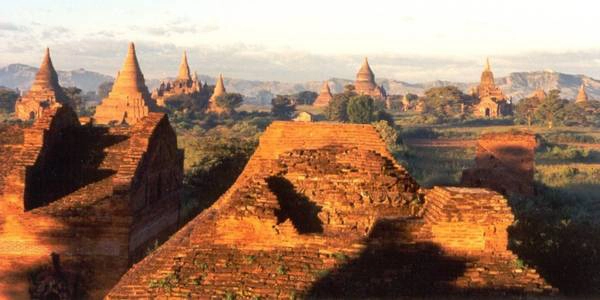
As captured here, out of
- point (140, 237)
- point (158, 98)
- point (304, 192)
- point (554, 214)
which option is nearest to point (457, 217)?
point (304, 192)

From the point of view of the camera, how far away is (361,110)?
78.5 metres

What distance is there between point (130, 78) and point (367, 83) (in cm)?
5877

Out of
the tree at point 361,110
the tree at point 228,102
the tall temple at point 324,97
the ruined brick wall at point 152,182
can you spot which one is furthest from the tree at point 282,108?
the ruined brick wall at point 152,182

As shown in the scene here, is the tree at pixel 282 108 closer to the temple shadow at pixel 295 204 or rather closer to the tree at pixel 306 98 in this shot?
the tree at pixel 306 98

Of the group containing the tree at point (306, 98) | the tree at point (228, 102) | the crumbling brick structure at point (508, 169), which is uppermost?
the crumbling brick structure at point (508, 169)

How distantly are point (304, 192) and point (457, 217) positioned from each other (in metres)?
3.07

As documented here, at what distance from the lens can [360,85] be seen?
13225 centimetres

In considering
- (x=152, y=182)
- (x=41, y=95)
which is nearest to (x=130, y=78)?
(x=41, y=95)

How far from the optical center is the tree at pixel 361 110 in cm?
7750

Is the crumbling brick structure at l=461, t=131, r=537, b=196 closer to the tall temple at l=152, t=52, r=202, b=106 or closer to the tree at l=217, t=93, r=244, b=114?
the tree at l=217, t=93, r=244, b=114

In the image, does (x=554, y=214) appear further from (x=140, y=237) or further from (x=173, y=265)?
(x=173, y=265)

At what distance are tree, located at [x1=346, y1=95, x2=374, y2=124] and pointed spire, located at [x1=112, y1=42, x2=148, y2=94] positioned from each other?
28789 mm

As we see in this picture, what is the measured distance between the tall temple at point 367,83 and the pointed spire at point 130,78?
53869 millimetres

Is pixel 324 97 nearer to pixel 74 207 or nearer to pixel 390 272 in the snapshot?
pixel 74 207
